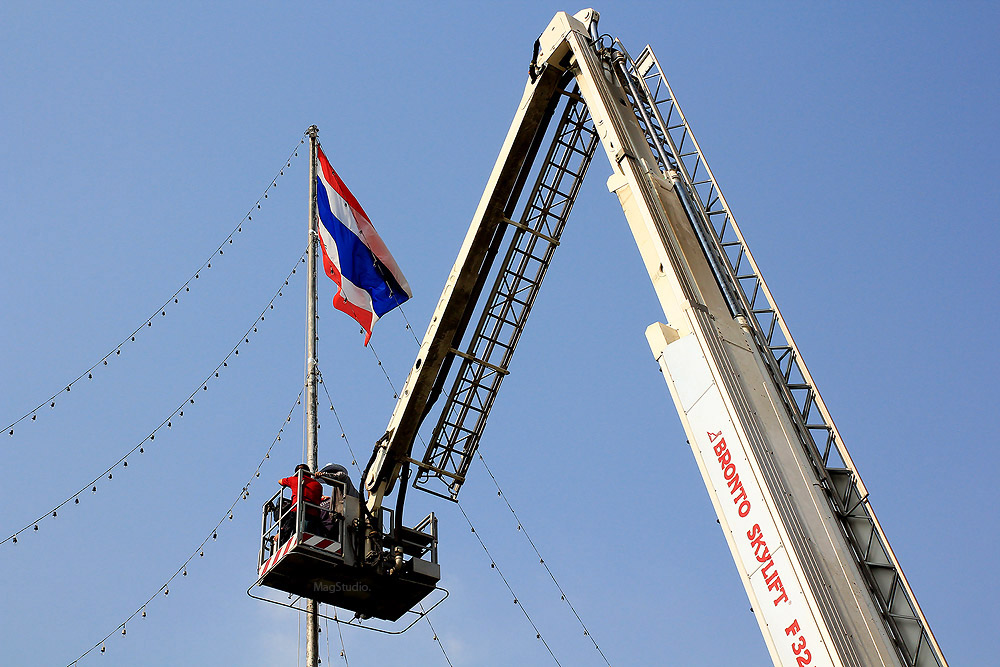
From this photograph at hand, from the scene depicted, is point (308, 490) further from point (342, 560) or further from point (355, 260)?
point (355, 260)

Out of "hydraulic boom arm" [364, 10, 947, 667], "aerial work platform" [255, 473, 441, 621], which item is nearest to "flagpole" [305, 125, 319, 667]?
"aerial work platform" [255, 473, 441, 621]

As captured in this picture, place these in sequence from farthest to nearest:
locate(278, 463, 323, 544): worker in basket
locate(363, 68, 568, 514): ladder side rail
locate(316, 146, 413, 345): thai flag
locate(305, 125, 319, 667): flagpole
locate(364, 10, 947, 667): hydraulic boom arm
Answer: locate(316, 146, 413, 345): thai flag
locate(305, 125, 319, 667): flagpole
locate(278, 463, 323, 544): worker in basket
locate(363, 68, 568, 514): ladder side rail
locate(364, 10, 947, 667): hydraulic boom arm

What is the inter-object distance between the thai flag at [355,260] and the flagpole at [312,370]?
129 cm

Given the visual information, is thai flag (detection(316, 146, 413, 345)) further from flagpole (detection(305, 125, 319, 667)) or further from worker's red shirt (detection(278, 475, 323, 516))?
worker's red shirt (detection(278, 475, 323, 516))

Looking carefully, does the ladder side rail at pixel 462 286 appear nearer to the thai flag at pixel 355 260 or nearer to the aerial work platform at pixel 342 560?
the aerial work platform at pixel 342 560

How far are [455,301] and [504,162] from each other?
276cm

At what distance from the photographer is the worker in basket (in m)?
19.8

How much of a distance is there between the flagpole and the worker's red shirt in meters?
2.13

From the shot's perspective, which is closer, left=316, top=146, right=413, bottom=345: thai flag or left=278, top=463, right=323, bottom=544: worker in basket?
left=278, top=463, right=323, bottom=544: worker in basket

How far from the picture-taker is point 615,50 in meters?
16.4

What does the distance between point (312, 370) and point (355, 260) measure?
9.68 feet

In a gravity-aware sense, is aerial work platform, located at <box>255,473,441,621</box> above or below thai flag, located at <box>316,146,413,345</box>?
below

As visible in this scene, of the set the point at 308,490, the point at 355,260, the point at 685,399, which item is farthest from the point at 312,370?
the point at 685,399

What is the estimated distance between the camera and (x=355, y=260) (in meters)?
24.7
